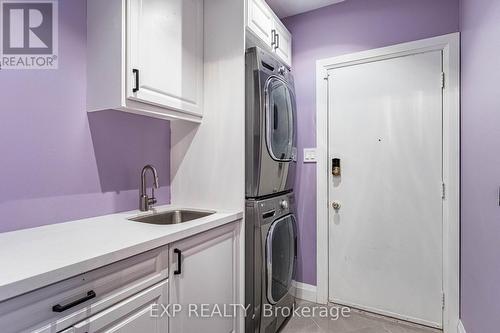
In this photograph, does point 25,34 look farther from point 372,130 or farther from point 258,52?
point 372,130

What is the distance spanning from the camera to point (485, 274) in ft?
4.40

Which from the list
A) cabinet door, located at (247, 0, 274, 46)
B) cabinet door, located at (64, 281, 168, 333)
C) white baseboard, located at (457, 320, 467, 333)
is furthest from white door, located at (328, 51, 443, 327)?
cabinet door, located at (64, 281, 168, 333)

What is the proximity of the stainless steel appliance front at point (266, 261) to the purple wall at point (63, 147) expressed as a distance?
2.63ft

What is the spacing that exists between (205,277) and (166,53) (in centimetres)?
126

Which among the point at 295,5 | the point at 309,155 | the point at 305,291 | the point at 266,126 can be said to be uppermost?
the point at 295,5

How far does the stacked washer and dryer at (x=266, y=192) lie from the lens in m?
1.65

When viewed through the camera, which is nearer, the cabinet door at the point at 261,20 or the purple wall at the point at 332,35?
the cabinet door at the point at 261,20

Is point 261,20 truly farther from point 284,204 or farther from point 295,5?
point 284,204

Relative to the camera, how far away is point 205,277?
138cm

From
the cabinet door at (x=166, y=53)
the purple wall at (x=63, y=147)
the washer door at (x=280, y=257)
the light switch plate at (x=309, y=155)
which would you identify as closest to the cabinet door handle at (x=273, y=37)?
the cabinet door at (x=166, y=53)

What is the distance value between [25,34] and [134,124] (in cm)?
66

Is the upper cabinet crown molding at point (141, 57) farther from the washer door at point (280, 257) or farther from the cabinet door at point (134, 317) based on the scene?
the washer door at point (280, 257)

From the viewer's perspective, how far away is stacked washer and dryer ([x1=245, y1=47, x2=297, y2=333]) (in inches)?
64.9

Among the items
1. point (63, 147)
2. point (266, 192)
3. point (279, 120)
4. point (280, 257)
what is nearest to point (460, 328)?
point (280, 257)
